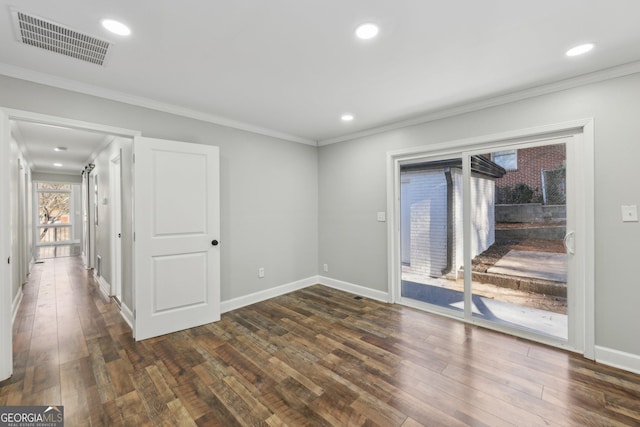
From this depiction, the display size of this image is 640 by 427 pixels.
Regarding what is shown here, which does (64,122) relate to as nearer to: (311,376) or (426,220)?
(311,376)

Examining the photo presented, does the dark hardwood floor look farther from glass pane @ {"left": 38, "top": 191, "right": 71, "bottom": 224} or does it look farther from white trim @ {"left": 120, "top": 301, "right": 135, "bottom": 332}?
glass pane @ {"left": 38, "top": 191, "right": 71, "bottom": 224}

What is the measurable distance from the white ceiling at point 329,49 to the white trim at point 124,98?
27mm

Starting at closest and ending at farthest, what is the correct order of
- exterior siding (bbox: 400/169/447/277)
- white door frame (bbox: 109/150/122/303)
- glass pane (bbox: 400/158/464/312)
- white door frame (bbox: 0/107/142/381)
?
white door frame (bbox: 0/107/142/381)
glass pane (bbox: 400/158/464/312)
exterior siding (bbox: 400/169/447/277)
white door frame (bbox: 109/150/122/303)

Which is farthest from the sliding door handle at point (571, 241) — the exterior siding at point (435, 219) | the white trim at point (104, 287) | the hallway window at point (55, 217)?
the hallway window at point (55, 217)

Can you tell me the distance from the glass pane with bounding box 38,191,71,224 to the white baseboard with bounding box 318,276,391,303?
981cm

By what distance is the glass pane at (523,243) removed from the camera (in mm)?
2693

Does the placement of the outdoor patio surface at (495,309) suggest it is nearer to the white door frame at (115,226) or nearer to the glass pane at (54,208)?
the white door frame at (115,226)

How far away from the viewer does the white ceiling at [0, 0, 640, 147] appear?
161cm

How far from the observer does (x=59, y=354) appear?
8.41 ft

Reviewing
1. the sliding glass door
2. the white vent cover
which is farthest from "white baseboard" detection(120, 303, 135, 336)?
the sliding glass door

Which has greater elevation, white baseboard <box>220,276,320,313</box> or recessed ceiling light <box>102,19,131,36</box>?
recessed ceiling light <box>102,19,131,36</box>

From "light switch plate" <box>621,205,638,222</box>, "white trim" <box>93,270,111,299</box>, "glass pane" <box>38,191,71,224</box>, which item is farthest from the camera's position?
"glass pane" <box>38,191,71,224</box>

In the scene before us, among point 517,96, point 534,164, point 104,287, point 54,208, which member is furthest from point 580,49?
A: point 54,208

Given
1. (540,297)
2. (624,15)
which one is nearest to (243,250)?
(540,297)
